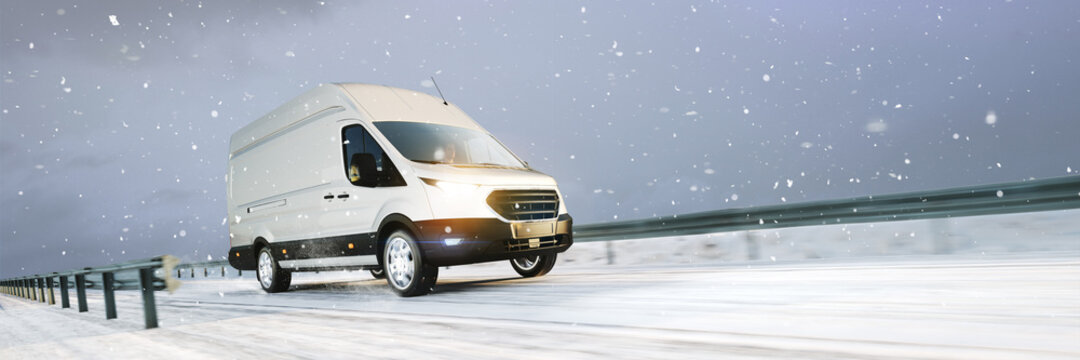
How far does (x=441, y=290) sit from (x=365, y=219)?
120 cm

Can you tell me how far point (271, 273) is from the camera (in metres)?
10.5

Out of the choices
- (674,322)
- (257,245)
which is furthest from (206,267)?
(674,322)

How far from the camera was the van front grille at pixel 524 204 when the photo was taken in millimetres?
7613

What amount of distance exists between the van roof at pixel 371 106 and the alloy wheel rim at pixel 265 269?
1850 mm

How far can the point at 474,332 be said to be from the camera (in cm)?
422

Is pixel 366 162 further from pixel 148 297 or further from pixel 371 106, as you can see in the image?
pixel 148 297

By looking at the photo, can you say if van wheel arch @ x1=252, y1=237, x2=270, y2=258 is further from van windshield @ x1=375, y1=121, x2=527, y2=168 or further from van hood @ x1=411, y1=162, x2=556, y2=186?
van hood @ x1=411, y1=162, x2=556, y2=186

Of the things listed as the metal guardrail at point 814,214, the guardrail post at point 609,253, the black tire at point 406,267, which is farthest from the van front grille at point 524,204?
the guardrail post at point 609,253

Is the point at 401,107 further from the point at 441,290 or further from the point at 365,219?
the point at 441,290

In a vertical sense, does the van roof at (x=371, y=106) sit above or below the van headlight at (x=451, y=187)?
above

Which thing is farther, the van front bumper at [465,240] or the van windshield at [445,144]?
the van windshield at [445,144]

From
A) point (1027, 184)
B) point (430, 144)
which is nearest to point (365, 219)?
point (430, 144)

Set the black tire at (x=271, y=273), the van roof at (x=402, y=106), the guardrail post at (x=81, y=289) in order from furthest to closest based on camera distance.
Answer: the black tire at (x=271, y=273) → the guardrail post at (x=81, y=289) → the van roof at (x=402, y=106)

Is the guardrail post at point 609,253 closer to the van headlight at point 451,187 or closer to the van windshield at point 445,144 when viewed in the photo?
the van windshield at point 445,144
